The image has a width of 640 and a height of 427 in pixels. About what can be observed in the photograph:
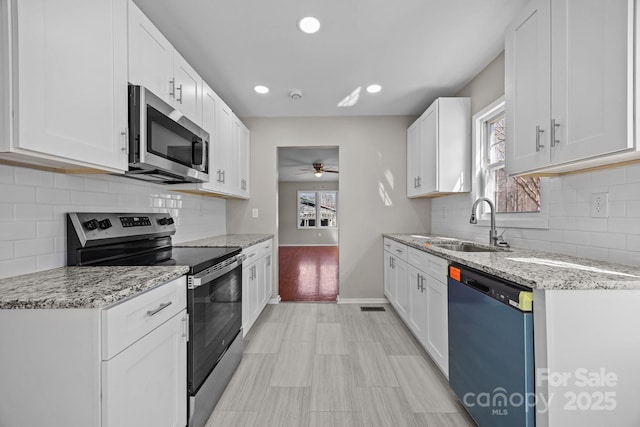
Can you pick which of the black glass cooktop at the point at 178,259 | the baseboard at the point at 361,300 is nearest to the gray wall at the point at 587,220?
the baseboard at the point at 361,300

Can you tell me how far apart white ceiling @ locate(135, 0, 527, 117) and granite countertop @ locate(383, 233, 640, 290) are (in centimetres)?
159

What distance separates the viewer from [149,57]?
1.65 meters

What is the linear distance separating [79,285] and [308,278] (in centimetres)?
425

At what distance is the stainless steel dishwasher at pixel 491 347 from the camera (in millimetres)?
1129

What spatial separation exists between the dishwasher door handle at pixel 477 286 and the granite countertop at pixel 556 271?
75mm

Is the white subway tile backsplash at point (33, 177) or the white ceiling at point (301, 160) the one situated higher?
the white ceiling at point (301, 160)

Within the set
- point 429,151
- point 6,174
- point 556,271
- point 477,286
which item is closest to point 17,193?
point 6,174

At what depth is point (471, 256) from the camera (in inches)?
66.0

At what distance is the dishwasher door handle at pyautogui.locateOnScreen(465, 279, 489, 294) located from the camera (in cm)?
137

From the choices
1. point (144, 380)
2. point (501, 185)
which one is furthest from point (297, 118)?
point (144, 380)

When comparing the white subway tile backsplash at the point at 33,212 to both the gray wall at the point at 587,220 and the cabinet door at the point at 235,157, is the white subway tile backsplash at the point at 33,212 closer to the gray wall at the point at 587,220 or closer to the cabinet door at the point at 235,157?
the cabinet door at the point at 235,157

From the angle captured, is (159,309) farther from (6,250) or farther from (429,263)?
(429,263)

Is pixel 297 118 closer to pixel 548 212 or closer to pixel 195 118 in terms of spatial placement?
pixel 195 118

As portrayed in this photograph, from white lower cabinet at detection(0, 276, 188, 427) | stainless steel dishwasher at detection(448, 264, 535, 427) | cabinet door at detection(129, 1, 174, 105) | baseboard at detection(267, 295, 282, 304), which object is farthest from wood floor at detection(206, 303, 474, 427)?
cabinet door at detection(129, 1, 174, 105)
